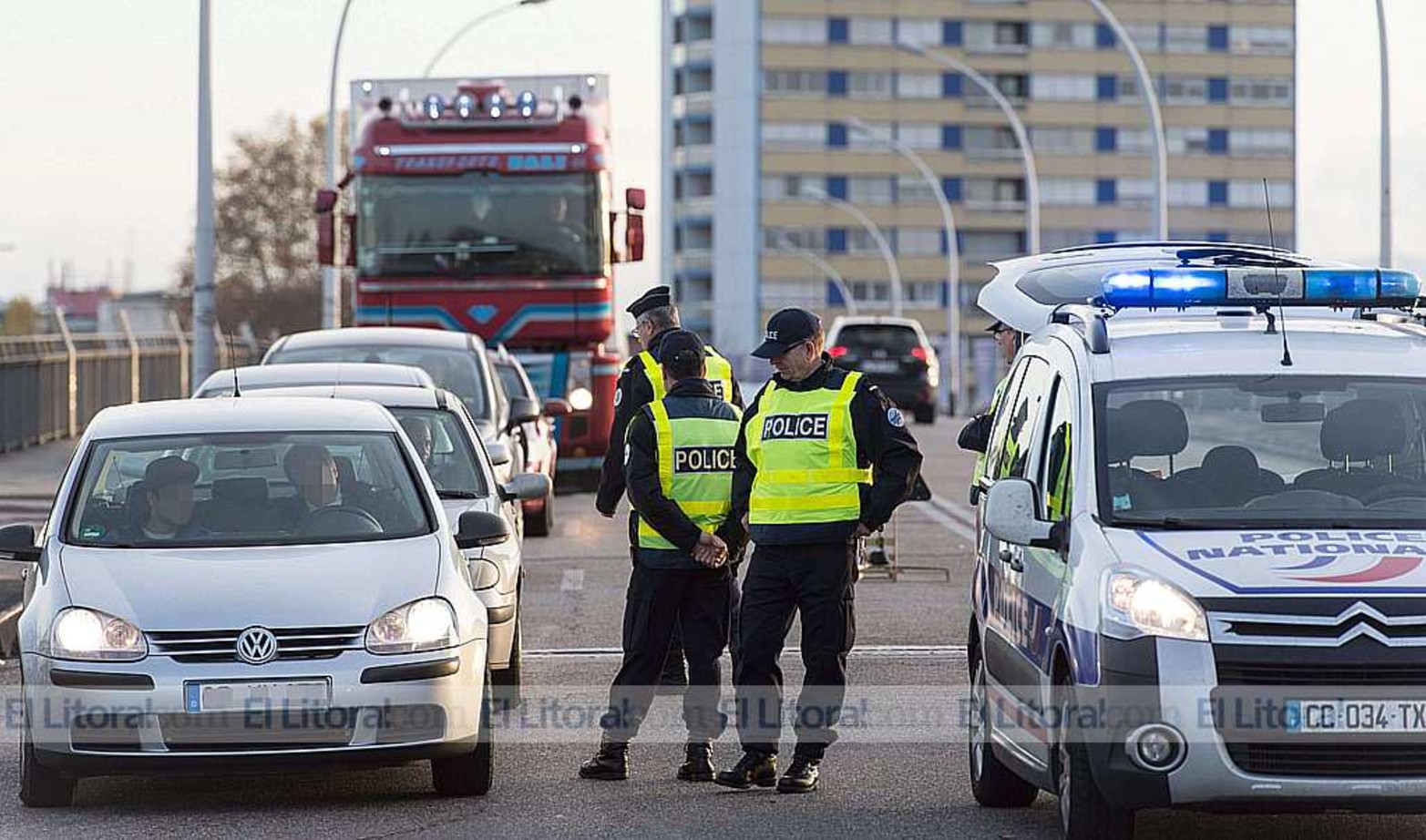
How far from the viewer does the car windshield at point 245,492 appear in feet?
29.6

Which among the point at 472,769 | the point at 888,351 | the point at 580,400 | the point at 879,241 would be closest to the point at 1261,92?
the point at 879,241

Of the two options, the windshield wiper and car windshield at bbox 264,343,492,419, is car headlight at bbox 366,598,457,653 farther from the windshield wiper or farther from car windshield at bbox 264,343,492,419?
car windshield at bbox 264,343,492,419

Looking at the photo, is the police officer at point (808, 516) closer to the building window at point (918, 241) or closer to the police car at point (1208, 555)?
the police car at point (1208, 555)

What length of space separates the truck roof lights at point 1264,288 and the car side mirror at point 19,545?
3.80 m

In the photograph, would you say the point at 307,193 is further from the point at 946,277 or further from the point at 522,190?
the point at 522,190

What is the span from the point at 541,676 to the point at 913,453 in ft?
12.2

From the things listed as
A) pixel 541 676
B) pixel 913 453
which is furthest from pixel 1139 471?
pixel 541 676

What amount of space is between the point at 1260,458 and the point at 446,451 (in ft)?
17.9

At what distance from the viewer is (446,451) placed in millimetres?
12508

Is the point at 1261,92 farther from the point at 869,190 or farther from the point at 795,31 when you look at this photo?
the point at 795,31

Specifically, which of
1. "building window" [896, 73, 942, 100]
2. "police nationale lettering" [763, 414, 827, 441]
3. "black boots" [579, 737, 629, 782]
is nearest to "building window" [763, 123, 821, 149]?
"building window" [896, 73, 942, 100]

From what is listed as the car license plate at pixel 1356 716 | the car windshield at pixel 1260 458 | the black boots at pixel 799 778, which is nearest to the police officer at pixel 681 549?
the black boots at pixel 799 778

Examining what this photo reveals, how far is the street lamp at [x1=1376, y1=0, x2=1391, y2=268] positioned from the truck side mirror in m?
13.2

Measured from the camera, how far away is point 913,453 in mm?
8828
